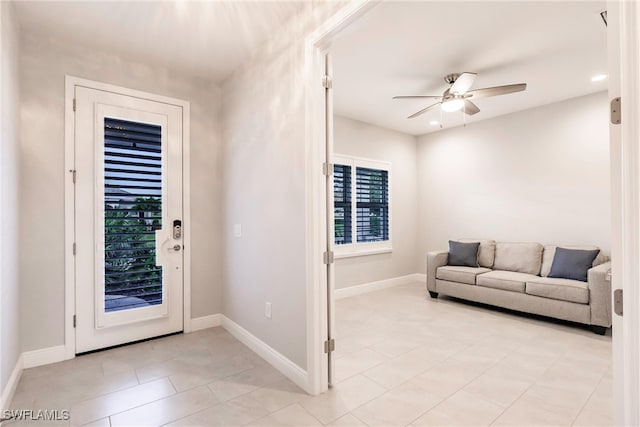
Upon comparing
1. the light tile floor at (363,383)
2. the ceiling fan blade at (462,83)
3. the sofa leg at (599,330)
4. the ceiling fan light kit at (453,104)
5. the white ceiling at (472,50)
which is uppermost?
the white ceiling at (472,50)

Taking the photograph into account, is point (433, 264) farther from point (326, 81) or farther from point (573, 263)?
point (326, 81)

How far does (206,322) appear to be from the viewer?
3.43m

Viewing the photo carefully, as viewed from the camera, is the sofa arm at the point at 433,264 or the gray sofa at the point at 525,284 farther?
the sofa arm at the point at 433,264

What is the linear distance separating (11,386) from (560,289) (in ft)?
16.2

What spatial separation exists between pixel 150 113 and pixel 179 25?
985 millimetres

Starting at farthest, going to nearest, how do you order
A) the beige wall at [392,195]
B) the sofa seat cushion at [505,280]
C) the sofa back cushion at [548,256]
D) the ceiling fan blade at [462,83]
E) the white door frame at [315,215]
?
the beige wall at [392,195]
the sofa back cushion at [548,256]
the sofa seat cushion at [505,280]
the ceiling fan blade at [462,83]
the white door frame at [315,215]

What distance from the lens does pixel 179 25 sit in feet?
8.17

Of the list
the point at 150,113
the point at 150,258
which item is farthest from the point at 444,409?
the point at 150,113

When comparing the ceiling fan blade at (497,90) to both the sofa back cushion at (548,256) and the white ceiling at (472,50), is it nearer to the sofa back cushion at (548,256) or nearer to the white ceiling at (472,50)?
the white ceiling at (472,50)

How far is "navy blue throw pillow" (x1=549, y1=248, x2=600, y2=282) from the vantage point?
11.8ft

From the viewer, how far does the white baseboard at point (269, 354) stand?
7.42ft

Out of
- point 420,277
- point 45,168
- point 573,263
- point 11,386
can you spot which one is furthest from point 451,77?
point 11,386

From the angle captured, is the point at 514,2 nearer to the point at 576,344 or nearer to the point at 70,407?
the point at 576,344

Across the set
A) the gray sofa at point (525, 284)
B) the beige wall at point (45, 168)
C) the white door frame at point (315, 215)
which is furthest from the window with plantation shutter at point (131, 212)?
the gray sofa at point (525, 284)
